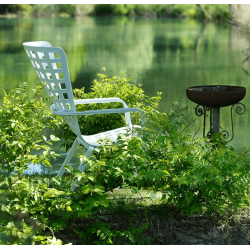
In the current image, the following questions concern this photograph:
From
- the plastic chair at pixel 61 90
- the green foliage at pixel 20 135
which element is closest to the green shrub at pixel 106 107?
the plastic chair at pixel 61 90

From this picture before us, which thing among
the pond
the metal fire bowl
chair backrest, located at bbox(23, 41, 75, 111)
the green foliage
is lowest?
the pond

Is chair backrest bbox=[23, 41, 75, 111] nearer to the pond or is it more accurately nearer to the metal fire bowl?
the metal fire bowl

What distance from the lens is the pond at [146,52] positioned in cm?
1111

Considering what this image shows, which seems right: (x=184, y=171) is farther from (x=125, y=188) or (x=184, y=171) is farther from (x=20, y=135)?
(x=20, y=135)

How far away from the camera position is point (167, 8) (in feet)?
70.1

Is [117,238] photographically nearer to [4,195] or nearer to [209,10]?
[4,195]

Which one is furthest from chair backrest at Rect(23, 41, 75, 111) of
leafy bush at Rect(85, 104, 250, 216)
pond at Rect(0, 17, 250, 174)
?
pond at Rect(0, 17, 250, 174)

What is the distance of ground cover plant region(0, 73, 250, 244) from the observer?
2.70m

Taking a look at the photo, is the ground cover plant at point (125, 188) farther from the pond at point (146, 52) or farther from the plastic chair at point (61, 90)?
the pond at point (146, 52)

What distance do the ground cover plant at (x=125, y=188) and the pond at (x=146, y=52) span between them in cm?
316

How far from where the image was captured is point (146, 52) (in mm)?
15789

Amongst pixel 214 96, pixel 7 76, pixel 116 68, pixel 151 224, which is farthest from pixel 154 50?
pixel 151 224

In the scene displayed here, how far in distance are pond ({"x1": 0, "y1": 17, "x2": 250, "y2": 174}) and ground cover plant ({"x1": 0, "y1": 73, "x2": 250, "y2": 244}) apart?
10.4 feet

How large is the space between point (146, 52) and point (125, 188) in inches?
524
